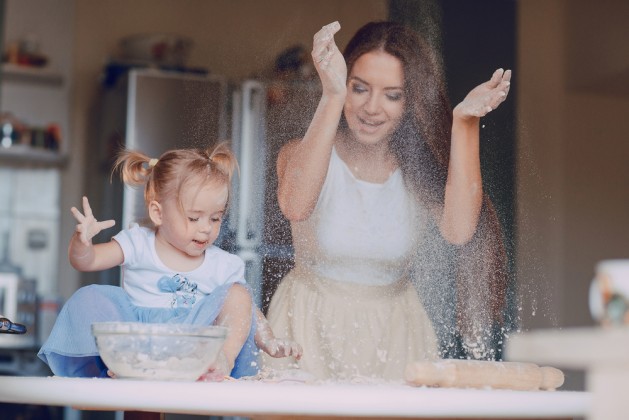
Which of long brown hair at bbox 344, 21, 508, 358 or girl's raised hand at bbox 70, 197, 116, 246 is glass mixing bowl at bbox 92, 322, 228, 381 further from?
long brown hair at bbox 344, 21, 508, 358

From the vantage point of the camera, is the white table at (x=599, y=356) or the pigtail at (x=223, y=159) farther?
the pigtail at (x=223, y=159)

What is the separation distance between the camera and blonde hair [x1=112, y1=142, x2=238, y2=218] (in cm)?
178

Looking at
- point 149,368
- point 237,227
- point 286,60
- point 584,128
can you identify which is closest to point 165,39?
Answer: point 286,60

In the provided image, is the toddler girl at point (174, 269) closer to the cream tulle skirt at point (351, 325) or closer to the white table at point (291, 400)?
the cream tulle skirt at point (351, 325)

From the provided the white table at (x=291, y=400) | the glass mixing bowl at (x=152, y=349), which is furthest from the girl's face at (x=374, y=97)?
the white table at (x=291, y=400)

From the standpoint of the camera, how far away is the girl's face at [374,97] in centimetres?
197

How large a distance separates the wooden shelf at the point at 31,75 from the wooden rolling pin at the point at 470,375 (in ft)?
8.12

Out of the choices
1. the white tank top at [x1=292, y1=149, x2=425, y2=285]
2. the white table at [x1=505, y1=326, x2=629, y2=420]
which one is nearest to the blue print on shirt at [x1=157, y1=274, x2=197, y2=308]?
the white tank top at [x1=292, y1=149, x2=425, y2=285]

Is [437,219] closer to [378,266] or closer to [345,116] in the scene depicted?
[378,266]

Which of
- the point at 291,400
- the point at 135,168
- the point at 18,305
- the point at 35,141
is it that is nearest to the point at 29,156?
the point at 35,141

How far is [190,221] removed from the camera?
1.75m

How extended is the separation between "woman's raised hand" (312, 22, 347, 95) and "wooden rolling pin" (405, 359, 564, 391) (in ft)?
2.22

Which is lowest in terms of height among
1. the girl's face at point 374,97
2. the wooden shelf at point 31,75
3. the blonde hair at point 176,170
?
the blonde hair at point 176,170

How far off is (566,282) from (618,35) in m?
0.65
